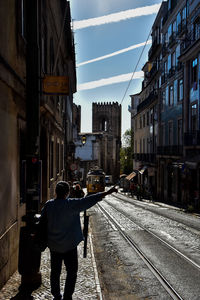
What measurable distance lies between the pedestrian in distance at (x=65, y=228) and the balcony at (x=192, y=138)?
2173 cm

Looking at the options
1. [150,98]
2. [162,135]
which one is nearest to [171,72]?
[162,135]

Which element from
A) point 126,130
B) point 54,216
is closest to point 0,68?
point 54,216

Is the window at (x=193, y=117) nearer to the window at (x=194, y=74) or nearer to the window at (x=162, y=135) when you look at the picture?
the window at (x=194, y=74)

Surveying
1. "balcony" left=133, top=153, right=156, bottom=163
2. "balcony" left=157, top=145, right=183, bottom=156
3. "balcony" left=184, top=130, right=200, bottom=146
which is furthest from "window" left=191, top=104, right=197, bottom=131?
"balcony" left=133, top=153, right=156, bottom=163

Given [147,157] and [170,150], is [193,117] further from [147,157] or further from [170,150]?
[147,157]

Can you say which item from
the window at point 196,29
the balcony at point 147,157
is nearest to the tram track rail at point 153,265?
the window at point 196,29

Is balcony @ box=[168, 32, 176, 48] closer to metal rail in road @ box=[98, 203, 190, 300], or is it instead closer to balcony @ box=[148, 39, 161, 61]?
balcony @ box=[148, 39, 161, 61]

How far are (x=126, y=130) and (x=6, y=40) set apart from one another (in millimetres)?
76640

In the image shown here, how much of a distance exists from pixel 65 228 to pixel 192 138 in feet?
76.2

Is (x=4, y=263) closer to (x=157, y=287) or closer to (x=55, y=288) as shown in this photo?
(x=55, y=288)

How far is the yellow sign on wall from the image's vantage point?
9.68m

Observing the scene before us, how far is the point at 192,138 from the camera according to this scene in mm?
26906

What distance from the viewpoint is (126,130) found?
272ft

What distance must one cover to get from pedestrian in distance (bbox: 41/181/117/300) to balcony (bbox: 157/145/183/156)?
2593 cm
